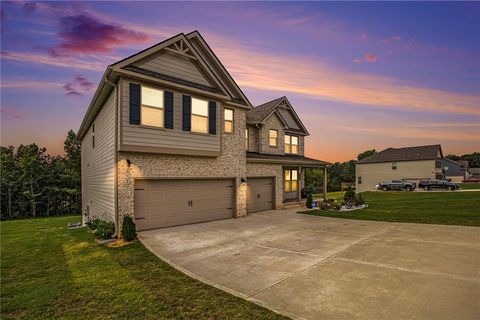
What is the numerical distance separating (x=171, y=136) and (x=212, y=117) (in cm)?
273

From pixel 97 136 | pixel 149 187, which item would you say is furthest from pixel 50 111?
pixel 149 187

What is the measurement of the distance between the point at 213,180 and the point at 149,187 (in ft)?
12.6

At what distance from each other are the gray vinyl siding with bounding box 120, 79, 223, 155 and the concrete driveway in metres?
4.07

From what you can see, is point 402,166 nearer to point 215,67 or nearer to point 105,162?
point 215,67

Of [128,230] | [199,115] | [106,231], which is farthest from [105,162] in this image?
[199,115]

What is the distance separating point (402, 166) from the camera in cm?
4397

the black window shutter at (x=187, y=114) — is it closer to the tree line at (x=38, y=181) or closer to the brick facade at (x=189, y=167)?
the brick facade at (x=189, y=167)

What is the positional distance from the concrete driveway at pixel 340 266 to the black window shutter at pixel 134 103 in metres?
5.08

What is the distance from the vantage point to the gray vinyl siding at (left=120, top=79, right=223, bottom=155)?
33.4 ft

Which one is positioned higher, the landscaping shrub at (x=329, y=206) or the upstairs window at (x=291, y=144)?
the upstairs window at (x=291, y=144)

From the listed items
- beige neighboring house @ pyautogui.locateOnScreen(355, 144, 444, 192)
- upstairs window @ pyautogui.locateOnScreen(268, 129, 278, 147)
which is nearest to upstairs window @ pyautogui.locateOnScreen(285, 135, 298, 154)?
upstairs window @ pyautogui.locateOnScreen(268, 129, 278, 147)

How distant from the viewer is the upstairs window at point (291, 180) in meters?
22.2

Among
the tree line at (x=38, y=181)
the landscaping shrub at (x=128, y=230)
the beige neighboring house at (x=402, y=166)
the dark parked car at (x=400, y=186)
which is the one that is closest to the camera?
the landscaping shrub at (x=128, y=230)

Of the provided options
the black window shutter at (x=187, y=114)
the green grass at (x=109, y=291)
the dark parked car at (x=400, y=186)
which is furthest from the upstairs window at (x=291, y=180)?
the dark parked car at (x=400, y=186)
